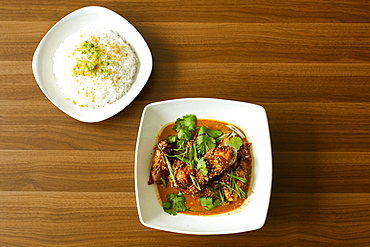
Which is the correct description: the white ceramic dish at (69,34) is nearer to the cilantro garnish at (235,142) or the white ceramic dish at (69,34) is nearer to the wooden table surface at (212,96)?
the wooden table surface at (212,96)

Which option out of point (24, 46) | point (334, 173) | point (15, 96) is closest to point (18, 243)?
point (15, 96)

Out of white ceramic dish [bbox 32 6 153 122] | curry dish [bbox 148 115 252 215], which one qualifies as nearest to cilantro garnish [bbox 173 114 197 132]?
curry dish [bbox 148 115 252 215]

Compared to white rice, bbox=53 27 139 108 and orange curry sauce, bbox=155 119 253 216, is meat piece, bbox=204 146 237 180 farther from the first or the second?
white rice, bbox=53 27 139 108

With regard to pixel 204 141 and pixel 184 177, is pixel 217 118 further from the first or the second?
pixel 184 177

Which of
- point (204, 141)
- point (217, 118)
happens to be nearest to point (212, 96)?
point (217, 118)

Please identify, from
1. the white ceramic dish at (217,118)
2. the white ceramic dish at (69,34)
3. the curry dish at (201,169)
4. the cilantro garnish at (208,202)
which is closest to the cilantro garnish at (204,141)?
the curry dish at (201,169)

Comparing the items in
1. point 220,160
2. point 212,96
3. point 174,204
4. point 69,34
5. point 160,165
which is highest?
point 69,34
